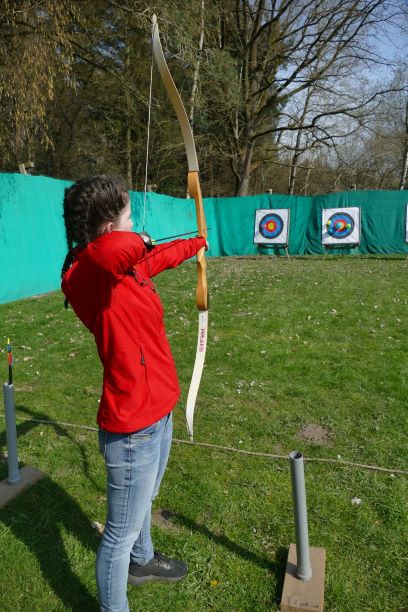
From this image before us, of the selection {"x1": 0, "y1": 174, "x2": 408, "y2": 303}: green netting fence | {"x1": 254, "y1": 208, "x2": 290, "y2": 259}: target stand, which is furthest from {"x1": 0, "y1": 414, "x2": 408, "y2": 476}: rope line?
{"x1": 254, "y1": 208, "x2": 290, "y2": 259}: target stand

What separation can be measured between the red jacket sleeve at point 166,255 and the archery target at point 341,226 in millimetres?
10957

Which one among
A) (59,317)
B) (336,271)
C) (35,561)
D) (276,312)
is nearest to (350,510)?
(35,561)

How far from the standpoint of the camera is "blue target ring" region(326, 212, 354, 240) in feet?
39.6

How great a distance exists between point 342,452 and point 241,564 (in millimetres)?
980

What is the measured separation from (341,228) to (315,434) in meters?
10.1

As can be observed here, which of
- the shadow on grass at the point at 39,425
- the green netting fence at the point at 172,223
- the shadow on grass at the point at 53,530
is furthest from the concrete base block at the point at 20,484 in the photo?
the green netting fence at the point at 172,223

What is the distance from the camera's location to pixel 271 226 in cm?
1277

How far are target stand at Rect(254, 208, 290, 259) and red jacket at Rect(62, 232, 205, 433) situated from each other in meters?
11.4

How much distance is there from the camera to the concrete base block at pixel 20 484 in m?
2.26

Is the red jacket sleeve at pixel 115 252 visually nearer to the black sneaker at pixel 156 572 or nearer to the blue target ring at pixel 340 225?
the black sneaker at pixel 156 572

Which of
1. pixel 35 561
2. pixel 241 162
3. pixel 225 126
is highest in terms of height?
pixel 225 126

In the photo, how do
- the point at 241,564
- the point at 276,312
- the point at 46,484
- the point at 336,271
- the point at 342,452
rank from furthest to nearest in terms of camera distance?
the point at 336,271 < the point at 276,312 < the point at 342,452 < the point at 46,484 < the point at 241,564

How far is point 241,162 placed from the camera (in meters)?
16.2

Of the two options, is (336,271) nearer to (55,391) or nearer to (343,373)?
(343,373)
